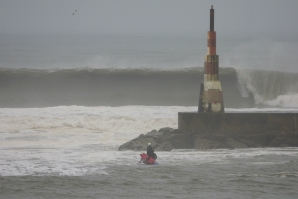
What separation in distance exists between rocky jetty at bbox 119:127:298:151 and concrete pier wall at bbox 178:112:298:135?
11cm

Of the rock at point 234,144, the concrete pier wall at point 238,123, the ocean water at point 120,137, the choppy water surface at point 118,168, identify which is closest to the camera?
the choppy water surface at point 118,168

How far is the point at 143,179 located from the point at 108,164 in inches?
53.8

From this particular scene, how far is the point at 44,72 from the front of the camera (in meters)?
28.7

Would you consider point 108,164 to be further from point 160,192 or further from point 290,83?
point 290,83

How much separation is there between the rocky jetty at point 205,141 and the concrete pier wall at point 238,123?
11 centimetres

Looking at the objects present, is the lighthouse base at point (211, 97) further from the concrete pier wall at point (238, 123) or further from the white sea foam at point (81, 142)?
the white sea foam at point (81, 142)

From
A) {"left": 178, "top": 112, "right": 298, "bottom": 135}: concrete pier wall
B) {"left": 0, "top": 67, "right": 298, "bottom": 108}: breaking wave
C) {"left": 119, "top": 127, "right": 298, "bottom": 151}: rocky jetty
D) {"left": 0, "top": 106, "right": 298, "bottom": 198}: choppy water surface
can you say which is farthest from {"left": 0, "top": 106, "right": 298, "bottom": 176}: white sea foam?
{"left": 0, "top": 67, "right": 298, "bottom": 108}: breaking wave

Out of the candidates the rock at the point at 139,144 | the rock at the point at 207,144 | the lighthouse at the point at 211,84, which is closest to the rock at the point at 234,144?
the rock at the point at 207,144

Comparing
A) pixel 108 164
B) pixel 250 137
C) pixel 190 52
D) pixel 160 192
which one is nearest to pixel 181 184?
pixel 160 192

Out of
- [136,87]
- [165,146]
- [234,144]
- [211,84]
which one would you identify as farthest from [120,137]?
[136,87]

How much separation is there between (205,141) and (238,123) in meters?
0.78

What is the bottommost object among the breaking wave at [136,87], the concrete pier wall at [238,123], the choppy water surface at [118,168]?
the choppy water surface at [118,168]

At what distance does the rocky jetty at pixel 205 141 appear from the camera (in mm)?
14633

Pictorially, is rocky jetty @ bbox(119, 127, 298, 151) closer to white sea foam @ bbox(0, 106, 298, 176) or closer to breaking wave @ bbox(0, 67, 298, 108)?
white sea foam @ bbox(0, 106, 298, 176)
